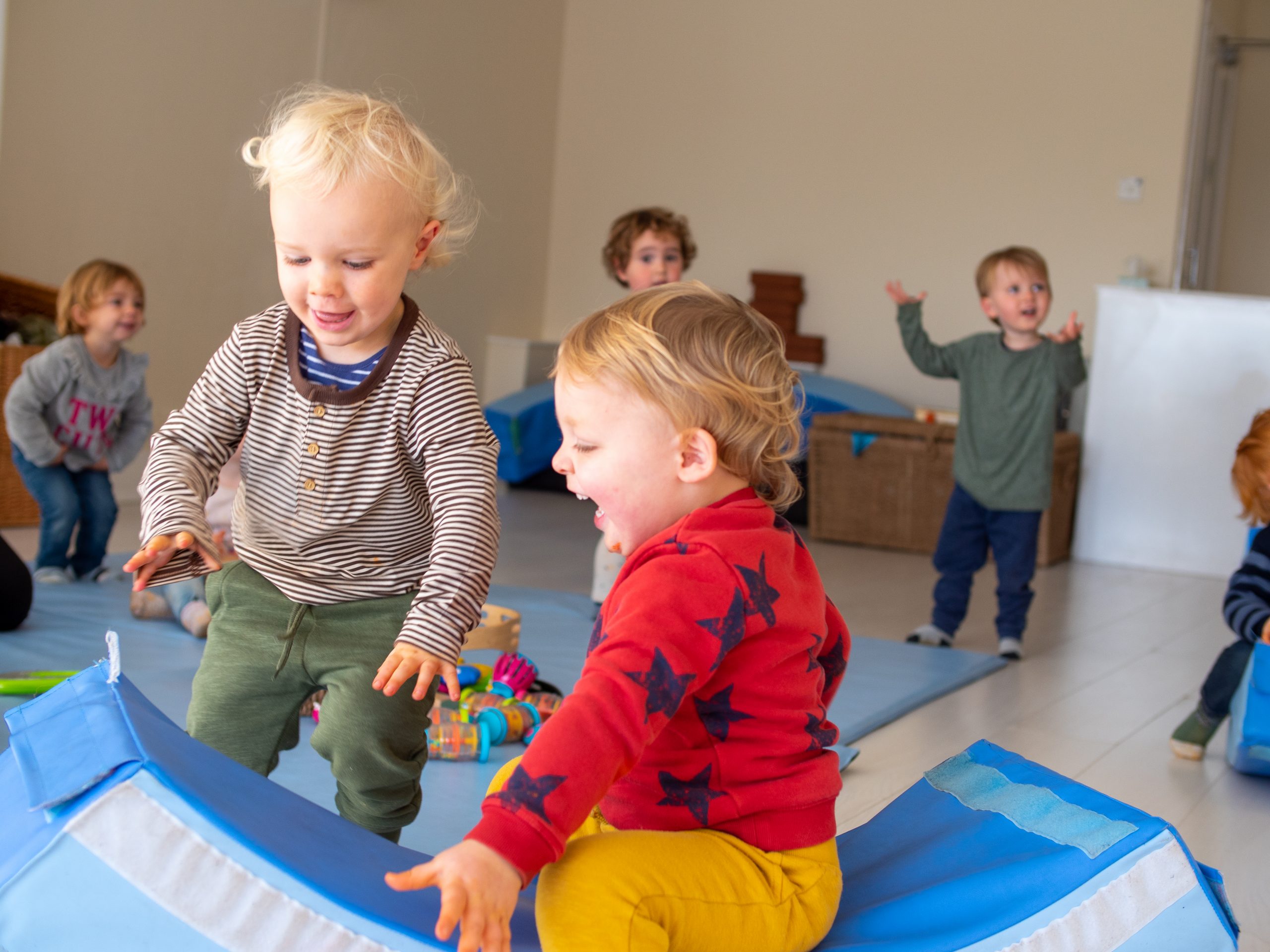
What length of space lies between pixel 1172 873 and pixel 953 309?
508 centimetres

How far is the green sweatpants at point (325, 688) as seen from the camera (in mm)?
1297

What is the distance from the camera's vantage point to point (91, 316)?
3252 mm

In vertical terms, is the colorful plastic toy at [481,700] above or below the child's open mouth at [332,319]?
below

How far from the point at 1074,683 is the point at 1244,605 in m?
0.65

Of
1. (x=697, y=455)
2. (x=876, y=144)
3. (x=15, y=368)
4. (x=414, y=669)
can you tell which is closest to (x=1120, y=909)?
(x=697, y=455)

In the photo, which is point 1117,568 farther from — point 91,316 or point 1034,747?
point 91,316

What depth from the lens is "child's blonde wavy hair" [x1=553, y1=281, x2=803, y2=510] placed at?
978mm

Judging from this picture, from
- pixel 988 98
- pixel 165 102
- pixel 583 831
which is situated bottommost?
pixel 583 831

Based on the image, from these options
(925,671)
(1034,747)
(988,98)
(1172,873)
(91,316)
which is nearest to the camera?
(1172,873)

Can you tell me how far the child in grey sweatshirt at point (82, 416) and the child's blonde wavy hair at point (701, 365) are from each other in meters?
2.45

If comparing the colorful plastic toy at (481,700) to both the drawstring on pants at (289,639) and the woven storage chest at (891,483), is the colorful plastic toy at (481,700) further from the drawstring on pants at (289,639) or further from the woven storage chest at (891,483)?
the woven storage chest at (891,483)

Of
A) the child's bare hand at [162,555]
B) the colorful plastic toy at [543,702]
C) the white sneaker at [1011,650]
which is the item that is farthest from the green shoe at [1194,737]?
the child's bare hand at [162,555]

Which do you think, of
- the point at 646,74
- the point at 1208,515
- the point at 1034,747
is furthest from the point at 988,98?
the point at 1034,747

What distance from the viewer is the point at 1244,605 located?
2252 millimetres
